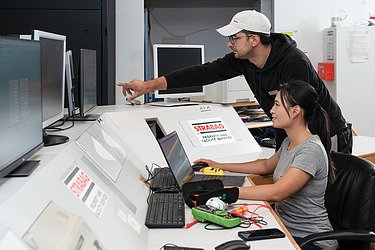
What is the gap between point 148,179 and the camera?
1981mm

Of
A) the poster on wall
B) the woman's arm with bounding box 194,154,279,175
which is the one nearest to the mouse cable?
the woman's arm with bounding box 194,154,279,175

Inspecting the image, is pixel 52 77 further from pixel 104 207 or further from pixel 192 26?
pixel 192 26

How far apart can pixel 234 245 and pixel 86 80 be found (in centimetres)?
112

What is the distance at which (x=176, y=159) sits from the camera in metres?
1.84

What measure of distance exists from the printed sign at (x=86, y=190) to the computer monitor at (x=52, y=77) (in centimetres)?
20

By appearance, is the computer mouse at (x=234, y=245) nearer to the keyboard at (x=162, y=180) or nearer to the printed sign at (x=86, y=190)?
the printed sign at (x=86, y=190)

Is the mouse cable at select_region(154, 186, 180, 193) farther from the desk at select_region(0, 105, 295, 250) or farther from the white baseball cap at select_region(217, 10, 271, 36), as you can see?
the white baseball cap at select_region(217, 10, 271, 36)

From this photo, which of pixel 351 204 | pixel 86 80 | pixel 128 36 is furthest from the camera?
pixel 128 36

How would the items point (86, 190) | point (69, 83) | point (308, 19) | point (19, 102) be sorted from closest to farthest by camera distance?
point (19, 102)
point (86, 190)
point (69, 83)
point (308, 19)

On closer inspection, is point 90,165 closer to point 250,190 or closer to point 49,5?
point 250,190

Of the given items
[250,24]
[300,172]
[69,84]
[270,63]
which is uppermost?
[250,24]

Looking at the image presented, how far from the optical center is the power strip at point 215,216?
4.65 ft

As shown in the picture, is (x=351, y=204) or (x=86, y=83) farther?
(x=86, y=83)

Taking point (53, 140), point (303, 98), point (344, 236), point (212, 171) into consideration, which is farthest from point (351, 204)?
point (53, 140)
